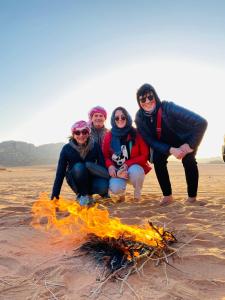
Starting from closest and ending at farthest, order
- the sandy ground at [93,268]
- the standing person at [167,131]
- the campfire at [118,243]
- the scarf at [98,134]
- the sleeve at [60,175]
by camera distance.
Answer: the sandy ground at [93,268] → the campfire at [118,243] → the sleeve at [60,175] → the standing person at [167,131] → the scarf at [98,134]

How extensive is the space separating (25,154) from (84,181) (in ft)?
189

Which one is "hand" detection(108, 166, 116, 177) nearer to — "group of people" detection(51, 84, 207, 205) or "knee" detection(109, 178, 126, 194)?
"group of people" detection(51, 84, 207, 205)

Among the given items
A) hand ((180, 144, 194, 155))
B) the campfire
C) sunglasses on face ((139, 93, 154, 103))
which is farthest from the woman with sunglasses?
the campfire

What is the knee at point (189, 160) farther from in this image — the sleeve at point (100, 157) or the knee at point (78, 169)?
the knee at point (78, 169)

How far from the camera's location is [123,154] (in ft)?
17.8

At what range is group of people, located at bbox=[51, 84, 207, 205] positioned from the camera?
5012 millimetres

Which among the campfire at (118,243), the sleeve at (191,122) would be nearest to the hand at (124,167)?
the sleeve at (191,122)

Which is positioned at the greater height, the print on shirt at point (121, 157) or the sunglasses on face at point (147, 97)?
the sunglasses on face at point (147, 97)

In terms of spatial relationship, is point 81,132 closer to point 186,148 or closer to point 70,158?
point 70,158

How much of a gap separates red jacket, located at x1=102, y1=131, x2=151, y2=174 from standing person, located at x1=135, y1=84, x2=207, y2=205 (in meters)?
0.15

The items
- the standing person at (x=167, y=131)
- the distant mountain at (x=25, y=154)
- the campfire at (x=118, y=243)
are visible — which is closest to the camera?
the campfire at (x=118, y=243)

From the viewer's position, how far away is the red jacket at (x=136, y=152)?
5.33m

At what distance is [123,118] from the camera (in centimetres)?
527

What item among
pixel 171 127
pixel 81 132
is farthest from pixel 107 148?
pixel 171 127
